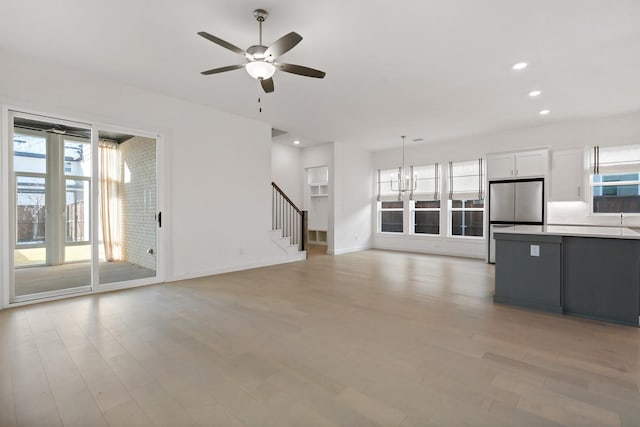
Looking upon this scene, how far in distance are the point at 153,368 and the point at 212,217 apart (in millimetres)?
3589

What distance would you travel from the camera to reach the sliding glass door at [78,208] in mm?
4020

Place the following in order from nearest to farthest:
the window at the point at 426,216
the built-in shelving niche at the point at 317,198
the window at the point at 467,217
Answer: the window at the point at 467,217
the window at the point at 426,216
the built-in shelving niche at the point at 317,198

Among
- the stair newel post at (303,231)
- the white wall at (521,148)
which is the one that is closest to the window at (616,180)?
the white wall at (521,148)

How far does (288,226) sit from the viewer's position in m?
7.61

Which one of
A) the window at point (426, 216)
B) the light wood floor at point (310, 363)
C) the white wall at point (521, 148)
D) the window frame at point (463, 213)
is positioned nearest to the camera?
the light wood floor at point (310, 363)

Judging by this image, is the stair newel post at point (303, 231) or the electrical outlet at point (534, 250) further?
the stair newel post at point (303, 231)

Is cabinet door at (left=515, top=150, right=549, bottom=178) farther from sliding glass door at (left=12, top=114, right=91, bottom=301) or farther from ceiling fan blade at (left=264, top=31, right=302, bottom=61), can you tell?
sliding glass door at (left=12, top=114, right=91, bottom=301)

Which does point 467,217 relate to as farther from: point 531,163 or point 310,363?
point 310,363

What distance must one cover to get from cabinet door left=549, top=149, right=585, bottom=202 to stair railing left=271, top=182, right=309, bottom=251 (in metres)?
5.54

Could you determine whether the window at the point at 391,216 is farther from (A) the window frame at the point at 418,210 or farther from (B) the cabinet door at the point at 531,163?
(B) the cabinet door at the point at 531,163

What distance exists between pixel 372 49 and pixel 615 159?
5803 mm

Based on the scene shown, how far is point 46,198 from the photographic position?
4293 mm

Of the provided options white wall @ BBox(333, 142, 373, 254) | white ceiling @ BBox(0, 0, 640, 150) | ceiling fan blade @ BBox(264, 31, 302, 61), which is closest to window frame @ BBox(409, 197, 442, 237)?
white wall @ BBox(333, 142, 373, 254)

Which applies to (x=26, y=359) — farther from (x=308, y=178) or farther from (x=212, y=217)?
(x=308, y=178)
